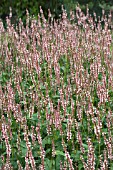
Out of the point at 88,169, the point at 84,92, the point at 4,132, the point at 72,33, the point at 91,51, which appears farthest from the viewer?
the point at 72,33

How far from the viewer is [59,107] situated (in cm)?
464

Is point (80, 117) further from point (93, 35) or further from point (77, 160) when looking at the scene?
point (93, 35)

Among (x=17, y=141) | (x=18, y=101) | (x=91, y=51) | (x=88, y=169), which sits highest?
(x=91, y=51)

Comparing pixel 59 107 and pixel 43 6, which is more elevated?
pixel 43 6

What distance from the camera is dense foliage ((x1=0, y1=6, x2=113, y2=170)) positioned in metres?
4.25

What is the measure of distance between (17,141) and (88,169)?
2.90 ft

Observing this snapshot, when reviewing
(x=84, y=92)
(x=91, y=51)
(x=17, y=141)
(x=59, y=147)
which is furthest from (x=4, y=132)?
(x=91, y=51)

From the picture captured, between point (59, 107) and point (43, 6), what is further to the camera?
point (43, 6)

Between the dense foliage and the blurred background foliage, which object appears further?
the blurred background foliage

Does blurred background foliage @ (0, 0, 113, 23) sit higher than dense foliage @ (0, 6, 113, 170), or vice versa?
blurred background foliage @ (0, 0, 113, 23)

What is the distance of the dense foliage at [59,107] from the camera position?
13.9ft

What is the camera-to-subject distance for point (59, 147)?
4602mm

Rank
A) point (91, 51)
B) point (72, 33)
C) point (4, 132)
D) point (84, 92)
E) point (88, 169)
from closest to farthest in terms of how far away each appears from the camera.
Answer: point (88, 169) < point (4, 132) < point (84, 92) < point (91, 51) < point (72, 33)

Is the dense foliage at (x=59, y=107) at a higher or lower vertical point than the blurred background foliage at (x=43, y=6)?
lower
